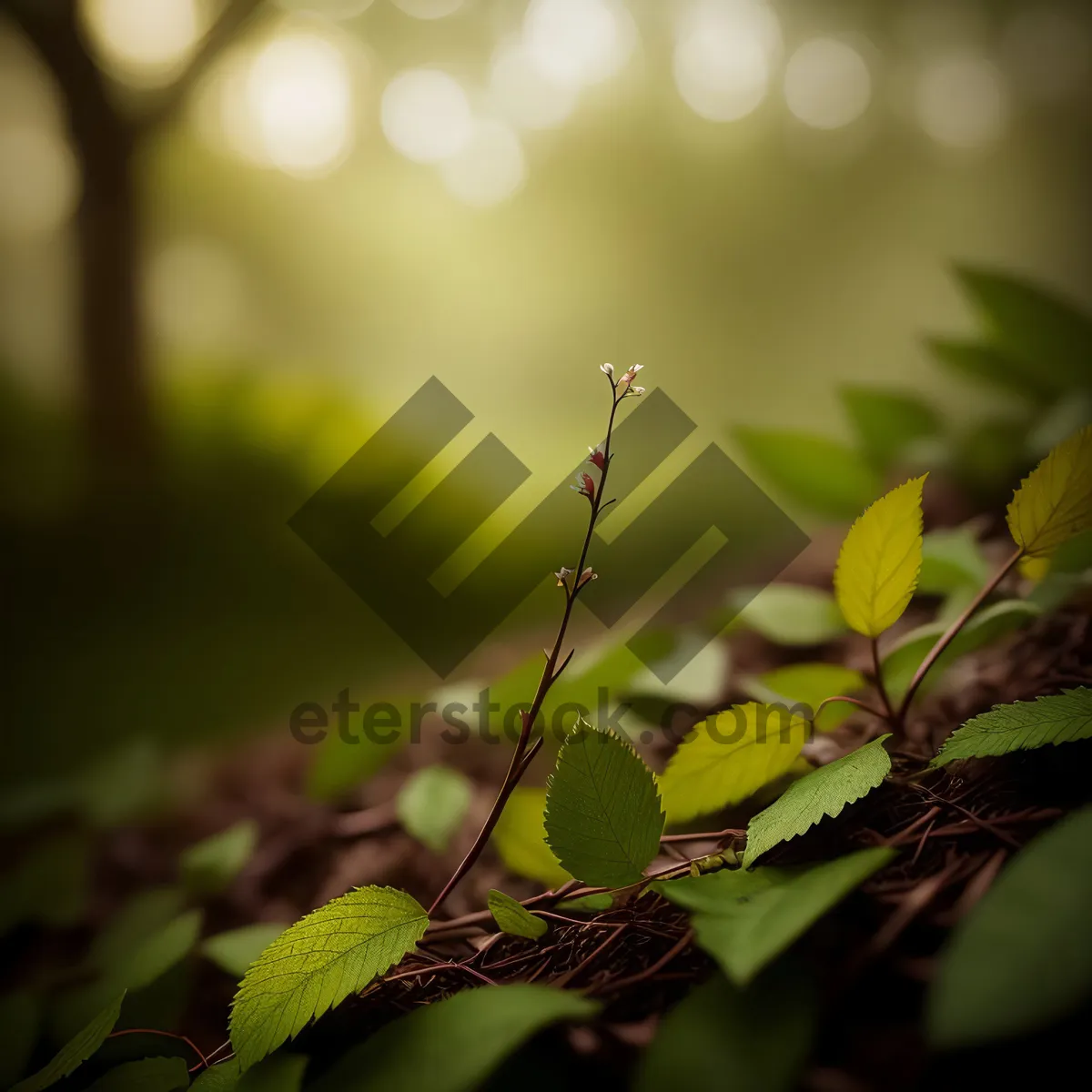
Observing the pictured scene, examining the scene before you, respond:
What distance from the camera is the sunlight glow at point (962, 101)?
3.83 ft

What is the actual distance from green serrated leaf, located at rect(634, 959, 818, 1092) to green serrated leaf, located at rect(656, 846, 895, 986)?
0.01 meters

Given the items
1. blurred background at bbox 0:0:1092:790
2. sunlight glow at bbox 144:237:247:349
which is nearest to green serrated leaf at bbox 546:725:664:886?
blurred background at bbox 0:0:1092:790

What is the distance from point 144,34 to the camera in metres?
1.07

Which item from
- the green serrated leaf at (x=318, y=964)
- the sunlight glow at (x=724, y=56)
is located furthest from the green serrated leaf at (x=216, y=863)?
the sunlight glow at (x=724, y=56)

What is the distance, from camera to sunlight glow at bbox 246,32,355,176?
1.19 meters

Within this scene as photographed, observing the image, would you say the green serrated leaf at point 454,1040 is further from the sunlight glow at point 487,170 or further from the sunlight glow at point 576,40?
the sunlight glow at point 576,40

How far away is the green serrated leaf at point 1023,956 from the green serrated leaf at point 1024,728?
3 cm

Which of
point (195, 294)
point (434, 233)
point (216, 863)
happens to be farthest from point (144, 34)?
point (216, 863)

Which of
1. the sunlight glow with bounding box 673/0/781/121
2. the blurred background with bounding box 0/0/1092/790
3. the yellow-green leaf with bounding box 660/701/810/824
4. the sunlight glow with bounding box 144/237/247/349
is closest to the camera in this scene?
the yellow-green leaf with bounding box 660/701/810/824

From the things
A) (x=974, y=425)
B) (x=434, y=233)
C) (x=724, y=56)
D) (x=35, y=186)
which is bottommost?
(x=974, y=425)

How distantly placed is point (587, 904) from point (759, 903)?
7cm

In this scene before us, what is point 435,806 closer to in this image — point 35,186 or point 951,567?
point 951,567

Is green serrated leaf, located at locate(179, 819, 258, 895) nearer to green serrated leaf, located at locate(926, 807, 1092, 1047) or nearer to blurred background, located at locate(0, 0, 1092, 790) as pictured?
green serrated leaf, located at locate(926, 807, 1092, 1047)

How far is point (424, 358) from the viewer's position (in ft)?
3.96
